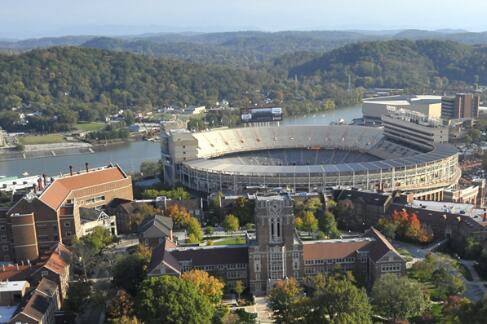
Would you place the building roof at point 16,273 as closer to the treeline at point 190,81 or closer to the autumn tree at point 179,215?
the autumn tree at point 179,215

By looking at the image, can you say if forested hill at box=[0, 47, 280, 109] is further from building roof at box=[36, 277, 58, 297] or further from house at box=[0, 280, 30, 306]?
house at box=[0, 280, 30, 306]

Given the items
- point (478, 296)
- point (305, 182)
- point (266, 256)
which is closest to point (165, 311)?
point (266, 256)

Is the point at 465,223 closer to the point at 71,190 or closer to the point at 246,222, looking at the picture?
the point at 246,222

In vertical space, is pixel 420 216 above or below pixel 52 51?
below

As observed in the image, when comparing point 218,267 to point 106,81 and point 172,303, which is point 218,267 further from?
point 106,81

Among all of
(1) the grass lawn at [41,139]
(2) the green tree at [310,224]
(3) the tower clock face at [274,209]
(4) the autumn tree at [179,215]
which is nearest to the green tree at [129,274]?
(3) the tower clock face at [274,209]

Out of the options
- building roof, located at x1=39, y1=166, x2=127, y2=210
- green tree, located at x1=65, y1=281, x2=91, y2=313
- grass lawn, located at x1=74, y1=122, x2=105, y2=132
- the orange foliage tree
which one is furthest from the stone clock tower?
grass lawn, located at x1=74, y1=122, x2=105, y2=132
